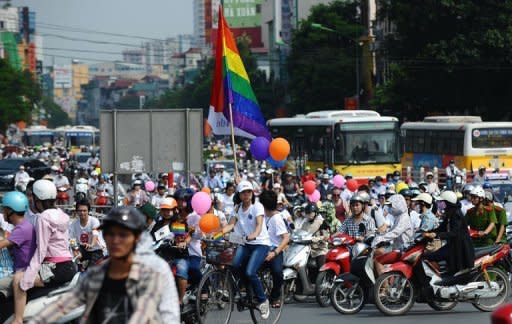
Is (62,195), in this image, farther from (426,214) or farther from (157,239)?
(157,239)

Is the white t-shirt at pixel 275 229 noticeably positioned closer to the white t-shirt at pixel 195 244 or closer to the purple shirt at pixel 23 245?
the white t-shirt at pixel 195 244

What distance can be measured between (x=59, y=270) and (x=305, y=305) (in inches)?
257

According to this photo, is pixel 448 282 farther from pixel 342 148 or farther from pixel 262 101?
pixel 262 101

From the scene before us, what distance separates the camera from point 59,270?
10.3 meters

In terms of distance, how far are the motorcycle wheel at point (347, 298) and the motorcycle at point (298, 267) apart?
0.91m

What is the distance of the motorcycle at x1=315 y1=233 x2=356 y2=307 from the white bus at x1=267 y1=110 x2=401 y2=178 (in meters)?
22.7

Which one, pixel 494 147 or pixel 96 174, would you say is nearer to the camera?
pixel 96 174

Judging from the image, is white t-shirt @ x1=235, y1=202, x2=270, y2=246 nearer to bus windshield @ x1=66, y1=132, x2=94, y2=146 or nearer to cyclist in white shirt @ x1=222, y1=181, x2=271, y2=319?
cyclist in white shirt @ x1=222, y1=181, x2=271, y2=319

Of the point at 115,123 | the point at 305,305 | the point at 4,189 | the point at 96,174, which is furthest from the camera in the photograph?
the point at 4,189

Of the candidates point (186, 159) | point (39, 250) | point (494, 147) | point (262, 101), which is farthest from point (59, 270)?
point (262, 101)

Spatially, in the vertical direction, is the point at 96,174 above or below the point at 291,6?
below

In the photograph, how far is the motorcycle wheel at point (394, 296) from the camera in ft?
47.8

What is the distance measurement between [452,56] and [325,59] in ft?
115

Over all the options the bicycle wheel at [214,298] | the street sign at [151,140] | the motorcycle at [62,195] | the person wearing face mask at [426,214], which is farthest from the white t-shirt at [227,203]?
the bicycle wheel at [214,298]
